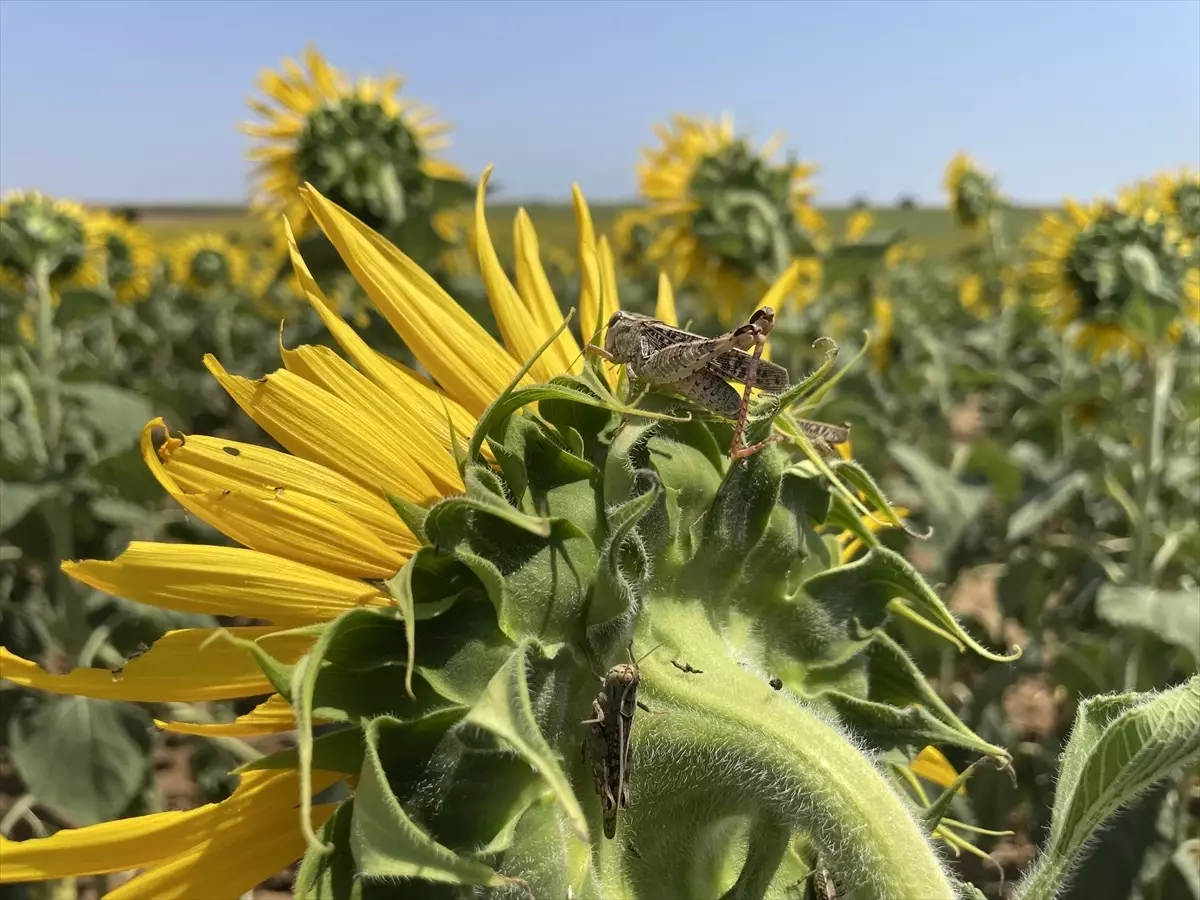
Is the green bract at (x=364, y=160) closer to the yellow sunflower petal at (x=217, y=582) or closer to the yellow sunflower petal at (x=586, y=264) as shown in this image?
the yellow sunflower petal at (x=586, y=264)

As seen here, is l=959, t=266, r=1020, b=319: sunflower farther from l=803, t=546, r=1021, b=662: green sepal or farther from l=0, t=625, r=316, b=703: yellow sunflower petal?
l=0, t=625, r=316, b=703: yellow sunflower petal

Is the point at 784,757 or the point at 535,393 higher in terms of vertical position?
the point at 535,393

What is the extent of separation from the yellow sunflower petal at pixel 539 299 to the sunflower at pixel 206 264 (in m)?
9.21

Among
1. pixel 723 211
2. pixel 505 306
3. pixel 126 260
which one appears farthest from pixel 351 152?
pixel 126 260

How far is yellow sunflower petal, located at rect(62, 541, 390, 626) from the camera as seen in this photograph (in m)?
0.81

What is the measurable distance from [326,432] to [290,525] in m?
0.09

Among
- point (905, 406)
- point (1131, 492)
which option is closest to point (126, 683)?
point (1131, 492)

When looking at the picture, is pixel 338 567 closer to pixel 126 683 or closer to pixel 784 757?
pixel 126 683

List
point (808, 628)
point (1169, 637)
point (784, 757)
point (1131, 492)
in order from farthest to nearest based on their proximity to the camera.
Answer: point (1131, 492) → point (1169, 637) → point (808, 628) → point (784, 757)

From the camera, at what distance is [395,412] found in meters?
0.93

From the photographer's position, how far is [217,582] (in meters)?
0.82

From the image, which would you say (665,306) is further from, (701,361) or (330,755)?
(330,755)

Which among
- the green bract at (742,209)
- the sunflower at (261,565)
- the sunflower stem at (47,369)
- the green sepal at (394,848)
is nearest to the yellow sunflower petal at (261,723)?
the sunflower at (261,565)

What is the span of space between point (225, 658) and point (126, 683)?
82mm
